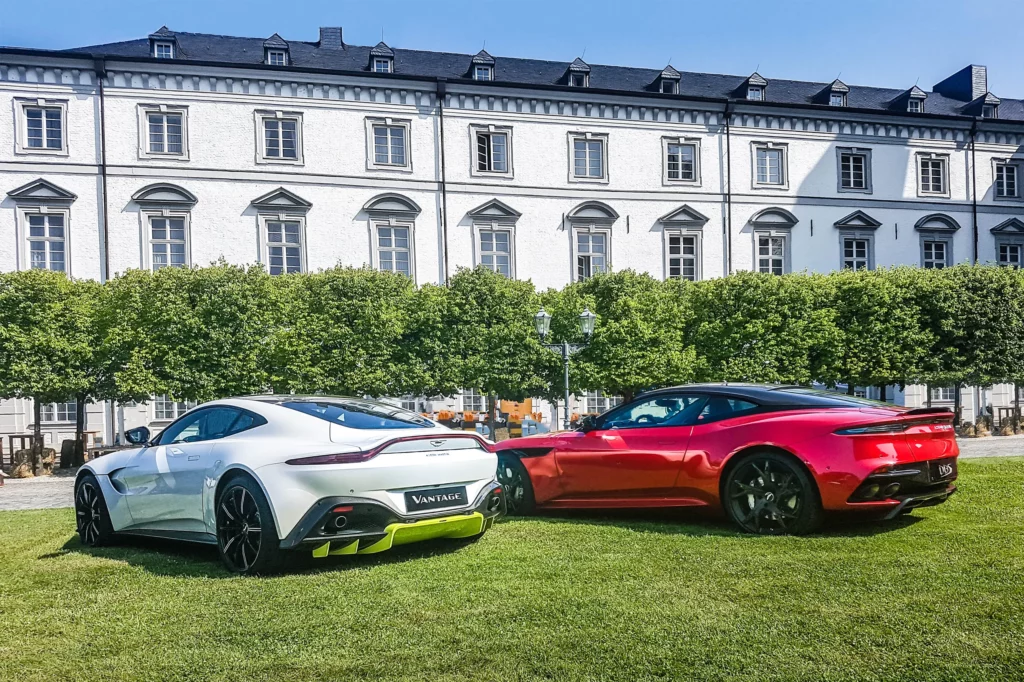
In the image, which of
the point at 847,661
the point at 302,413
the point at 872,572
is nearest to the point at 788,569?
the point at 872,572

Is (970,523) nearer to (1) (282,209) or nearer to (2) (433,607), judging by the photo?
(2) (433,607)

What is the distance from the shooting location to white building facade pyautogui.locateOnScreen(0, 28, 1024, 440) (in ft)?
92.7

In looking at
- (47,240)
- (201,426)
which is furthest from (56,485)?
(201,426)

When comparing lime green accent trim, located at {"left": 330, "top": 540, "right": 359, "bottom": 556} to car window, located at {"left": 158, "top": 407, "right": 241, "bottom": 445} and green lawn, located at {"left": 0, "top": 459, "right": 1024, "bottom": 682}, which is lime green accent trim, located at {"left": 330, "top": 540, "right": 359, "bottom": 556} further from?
car window, located at {"left": 158, "top": 407, "right": 241, "bottom": 445}

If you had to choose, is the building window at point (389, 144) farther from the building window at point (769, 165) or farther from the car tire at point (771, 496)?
the car tire at point (771, 496)

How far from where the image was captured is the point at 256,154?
29.6m

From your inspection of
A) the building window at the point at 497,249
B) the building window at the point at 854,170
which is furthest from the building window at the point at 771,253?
the building window at the point at 497,249

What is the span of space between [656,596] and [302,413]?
3.09 m

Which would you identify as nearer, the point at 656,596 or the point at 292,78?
the point at 656,596

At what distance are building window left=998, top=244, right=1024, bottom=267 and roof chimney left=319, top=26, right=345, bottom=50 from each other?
30.0 metres

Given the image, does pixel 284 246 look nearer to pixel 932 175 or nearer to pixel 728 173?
pixel 728 173

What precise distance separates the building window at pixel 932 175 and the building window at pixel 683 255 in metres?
11.0

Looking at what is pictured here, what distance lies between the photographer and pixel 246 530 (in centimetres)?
619

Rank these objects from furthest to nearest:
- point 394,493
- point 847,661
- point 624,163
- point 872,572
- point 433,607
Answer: point 624,163 → point 394,493 → point 872,572 → point 433,607 → point 847,661
